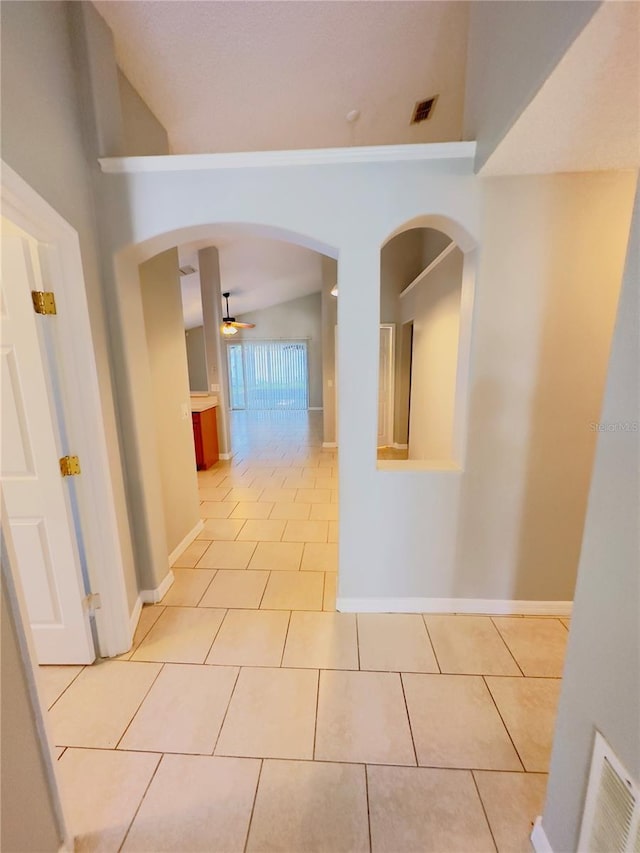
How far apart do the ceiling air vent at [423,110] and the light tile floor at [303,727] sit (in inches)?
133

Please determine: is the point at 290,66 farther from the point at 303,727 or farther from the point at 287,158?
the point at 303,727

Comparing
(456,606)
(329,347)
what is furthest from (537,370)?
(329,347)

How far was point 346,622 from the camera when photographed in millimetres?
1973

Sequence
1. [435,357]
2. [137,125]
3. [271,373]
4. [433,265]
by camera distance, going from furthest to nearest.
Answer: [271,373]
[435,357]
[433,265]
[137,125]

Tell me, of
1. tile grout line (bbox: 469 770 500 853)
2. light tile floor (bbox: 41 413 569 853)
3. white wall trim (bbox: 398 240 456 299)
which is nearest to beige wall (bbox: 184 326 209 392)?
white wall trim (bbox: 398 240 456 299)

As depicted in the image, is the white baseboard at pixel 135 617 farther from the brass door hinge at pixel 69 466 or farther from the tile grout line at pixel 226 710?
the brass door hinge at pixel 69 466

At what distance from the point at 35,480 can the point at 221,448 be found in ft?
12.6

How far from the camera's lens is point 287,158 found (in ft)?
5.31

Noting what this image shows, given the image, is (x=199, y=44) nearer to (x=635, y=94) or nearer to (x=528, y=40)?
(x=528, y=40)

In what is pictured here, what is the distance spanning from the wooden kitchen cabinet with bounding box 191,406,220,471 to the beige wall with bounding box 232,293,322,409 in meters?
5.43

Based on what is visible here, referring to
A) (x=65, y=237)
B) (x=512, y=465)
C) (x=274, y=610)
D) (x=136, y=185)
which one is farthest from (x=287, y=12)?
(x=274, y=610)

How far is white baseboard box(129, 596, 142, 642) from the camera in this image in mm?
1847

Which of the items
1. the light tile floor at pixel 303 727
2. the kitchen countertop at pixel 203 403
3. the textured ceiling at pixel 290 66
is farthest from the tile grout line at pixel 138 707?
the kitchen countertop at pixel 203 403

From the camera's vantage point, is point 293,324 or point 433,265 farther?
point 293,324
